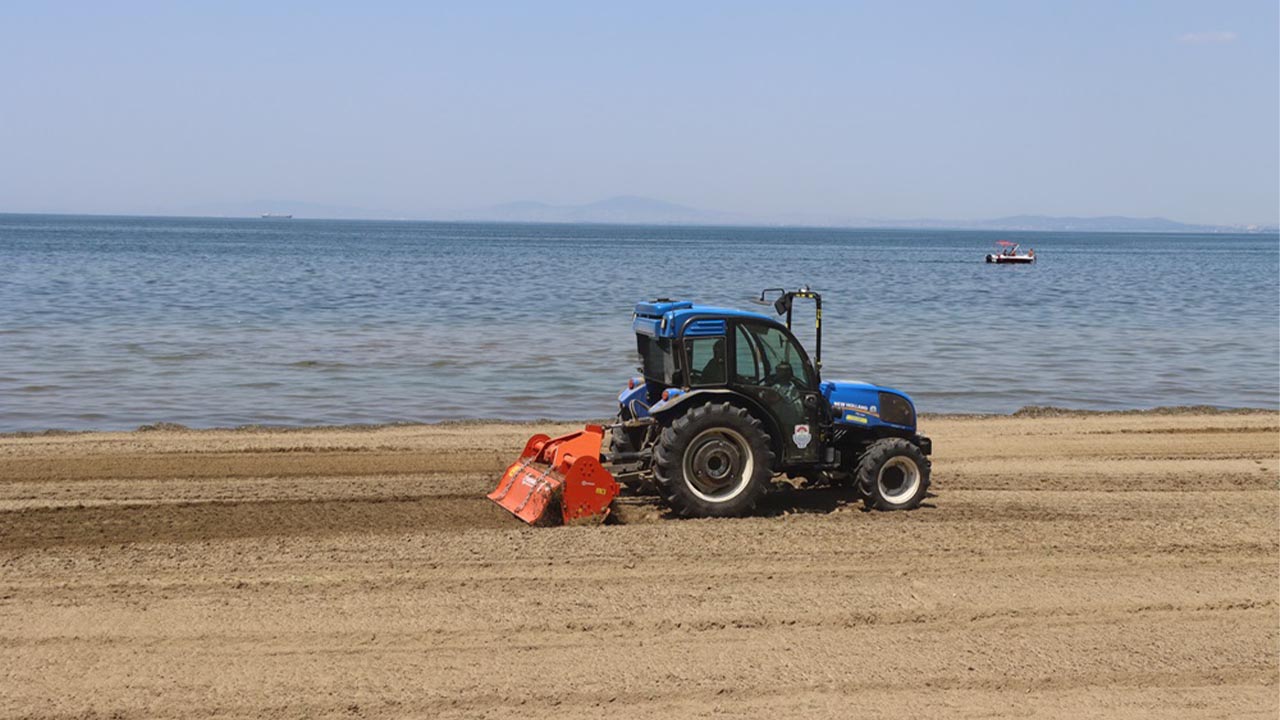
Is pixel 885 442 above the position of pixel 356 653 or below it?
above

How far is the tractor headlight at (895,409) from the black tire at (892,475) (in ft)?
0.65

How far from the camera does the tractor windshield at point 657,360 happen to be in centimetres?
1050

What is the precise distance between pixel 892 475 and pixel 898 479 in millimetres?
78

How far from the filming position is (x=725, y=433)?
33.6 ft

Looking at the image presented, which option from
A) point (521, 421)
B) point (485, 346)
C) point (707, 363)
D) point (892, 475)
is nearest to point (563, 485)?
point (707, 363)

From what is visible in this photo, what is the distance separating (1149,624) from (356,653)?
5.02 meters

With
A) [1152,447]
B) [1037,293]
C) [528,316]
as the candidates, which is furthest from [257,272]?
[1152,447]

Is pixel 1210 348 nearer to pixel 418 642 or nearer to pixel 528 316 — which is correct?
pixel 528 316

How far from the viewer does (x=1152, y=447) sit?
14.9 meters

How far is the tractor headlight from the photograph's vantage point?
11203 mm

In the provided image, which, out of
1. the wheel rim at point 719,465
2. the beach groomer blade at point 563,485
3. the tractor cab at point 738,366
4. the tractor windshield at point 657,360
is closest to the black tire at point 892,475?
the tractor cab at point 738,366

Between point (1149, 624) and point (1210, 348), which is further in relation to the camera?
point (1210, 348)

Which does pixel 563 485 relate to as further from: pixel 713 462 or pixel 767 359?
pixel 767 359

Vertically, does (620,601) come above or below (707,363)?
below
